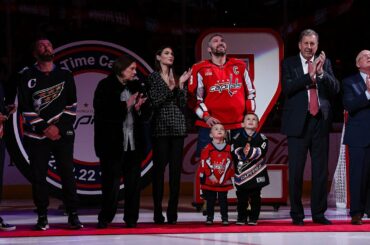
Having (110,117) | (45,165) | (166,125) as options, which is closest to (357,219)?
(166,125)

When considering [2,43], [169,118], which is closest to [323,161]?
[169,118]

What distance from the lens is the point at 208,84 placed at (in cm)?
761

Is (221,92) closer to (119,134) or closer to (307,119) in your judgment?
(307,119)

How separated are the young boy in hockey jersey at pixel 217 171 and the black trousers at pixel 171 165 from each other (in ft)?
0.73

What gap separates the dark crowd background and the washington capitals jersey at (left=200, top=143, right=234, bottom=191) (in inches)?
263

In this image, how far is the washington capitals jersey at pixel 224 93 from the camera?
755cm

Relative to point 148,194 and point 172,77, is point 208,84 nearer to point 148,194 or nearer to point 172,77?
point 172,77

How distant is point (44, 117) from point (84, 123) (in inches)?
70.8

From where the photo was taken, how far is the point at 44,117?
7.06 meters

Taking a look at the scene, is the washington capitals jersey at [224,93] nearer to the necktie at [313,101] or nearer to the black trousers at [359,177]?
the necktie at [313,101]

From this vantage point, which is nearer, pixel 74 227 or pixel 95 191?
pixel 74 227

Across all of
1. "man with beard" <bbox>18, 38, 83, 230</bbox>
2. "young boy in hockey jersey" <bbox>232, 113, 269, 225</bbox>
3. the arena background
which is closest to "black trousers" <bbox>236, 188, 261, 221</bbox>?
"young boy in hockey jersey" <bbox>232, 113, 269, 225</bbox>

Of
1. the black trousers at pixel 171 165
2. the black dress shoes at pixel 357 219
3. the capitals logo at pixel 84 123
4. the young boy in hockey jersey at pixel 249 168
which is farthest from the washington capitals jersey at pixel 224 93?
the black dress shoes at pixel 357 219

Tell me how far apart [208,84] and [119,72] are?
866 millimetres
